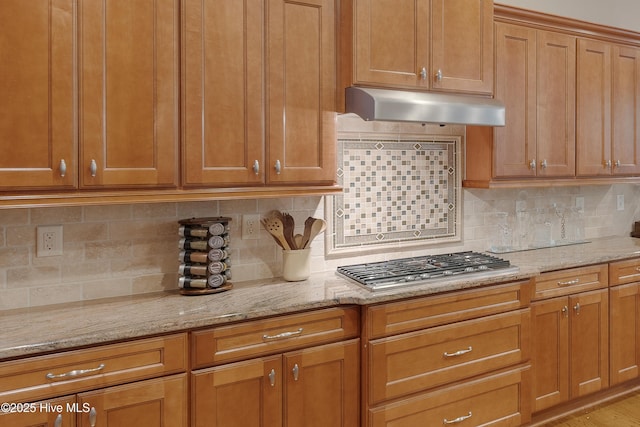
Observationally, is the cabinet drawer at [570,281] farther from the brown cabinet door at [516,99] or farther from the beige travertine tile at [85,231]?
the beige travertine tile at [85,231]

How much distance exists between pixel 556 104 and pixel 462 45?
3.06ft

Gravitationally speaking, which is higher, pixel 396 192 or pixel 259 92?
pixel 259 92

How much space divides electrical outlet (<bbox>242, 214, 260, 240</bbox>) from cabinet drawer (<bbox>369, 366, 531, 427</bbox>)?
3.38ft

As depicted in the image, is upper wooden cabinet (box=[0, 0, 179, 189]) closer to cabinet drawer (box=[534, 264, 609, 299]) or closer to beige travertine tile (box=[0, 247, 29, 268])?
beige travertine tile (box=[0, 247, 29, 268])

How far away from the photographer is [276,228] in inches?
95.1

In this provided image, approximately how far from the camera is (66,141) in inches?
70.6

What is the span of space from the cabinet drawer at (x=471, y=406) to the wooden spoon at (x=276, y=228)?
89 cm

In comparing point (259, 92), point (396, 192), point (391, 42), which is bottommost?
point (396, 192)

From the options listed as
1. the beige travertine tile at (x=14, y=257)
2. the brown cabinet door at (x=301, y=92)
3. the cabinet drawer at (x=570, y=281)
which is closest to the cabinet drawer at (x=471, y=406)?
the cabinet drawer at (x=570, y=281)

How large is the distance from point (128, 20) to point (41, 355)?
4.17 feet

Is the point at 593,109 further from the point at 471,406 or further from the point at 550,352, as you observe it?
the point at 471,406

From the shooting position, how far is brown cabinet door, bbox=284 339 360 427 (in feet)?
6.70

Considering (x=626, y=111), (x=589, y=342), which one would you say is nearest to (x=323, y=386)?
(x=589, y=342)

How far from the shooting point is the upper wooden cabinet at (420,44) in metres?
2.32
